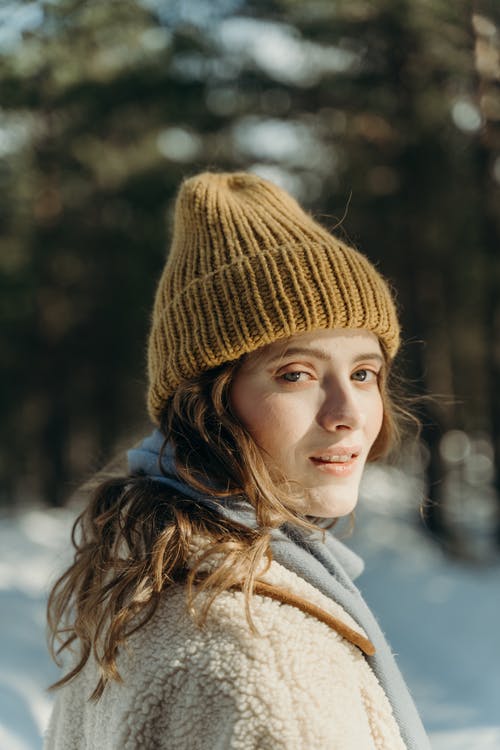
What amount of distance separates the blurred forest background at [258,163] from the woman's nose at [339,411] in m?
1.17

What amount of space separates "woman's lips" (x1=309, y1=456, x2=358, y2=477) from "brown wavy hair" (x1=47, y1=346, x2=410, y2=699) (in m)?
0.08

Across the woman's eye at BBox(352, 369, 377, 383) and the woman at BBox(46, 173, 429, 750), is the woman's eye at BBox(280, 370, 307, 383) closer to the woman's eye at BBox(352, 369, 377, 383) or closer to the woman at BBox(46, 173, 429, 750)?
the woman at BBox(46, 173, 429, 750)

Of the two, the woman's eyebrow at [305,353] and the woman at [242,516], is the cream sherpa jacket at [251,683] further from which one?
the woman's eyebrow at [305,353]

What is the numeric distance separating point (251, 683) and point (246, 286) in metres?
0.81

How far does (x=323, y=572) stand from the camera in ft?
5.09

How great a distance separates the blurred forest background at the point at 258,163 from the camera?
19.8ft

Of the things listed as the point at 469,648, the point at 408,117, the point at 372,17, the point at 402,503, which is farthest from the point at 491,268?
the point at 402,503

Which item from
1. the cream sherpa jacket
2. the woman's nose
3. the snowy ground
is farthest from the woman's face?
the snowy ground

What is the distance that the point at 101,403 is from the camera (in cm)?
1644

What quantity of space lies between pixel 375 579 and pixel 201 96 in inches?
224

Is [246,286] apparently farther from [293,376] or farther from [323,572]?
[323,572]

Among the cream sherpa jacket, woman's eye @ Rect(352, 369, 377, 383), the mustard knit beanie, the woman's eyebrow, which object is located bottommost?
A: the cream sherpa jacket

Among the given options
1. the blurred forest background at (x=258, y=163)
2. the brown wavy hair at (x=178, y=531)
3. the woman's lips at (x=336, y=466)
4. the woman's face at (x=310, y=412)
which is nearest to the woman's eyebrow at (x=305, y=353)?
the woman's face at (x=310, y=412)

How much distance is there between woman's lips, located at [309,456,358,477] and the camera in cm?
161
